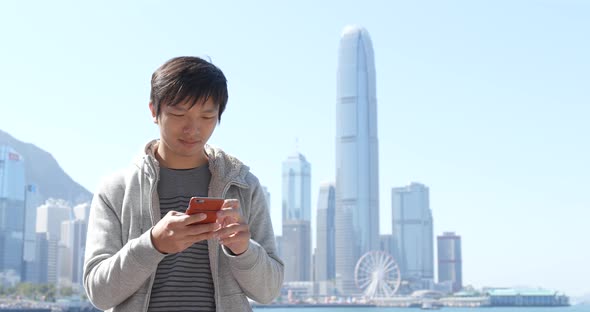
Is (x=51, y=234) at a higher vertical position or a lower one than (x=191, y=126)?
higher

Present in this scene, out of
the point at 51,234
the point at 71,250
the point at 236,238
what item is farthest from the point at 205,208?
the point at 51,234

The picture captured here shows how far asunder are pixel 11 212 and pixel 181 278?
166889mm

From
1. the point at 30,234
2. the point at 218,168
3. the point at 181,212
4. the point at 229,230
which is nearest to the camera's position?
the point at 229,230

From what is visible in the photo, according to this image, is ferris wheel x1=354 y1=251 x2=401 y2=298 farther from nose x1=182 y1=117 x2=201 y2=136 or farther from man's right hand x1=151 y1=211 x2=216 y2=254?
man's right hand x1=151 y1=211 x2=216 y2=254

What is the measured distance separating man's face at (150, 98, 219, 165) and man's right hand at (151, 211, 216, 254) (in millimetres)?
379

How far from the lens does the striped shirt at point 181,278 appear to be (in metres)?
2.94

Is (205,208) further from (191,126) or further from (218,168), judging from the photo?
(218,168)

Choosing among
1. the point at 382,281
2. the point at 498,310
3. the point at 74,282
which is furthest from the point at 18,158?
the point at 498,310

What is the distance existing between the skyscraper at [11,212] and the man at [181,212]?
6351 inches

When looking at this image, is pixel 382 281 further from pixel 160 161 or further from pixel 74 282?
pixel 160 161

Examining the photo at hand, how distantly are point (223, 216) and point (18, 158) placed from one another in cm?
16853

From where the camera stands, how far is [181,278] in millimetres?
2971

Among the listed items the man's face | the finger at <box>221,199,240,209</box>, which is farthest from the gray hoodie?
the finger at <box>221,199,240,209</box>

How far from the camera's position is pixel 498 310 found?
7392 inches
